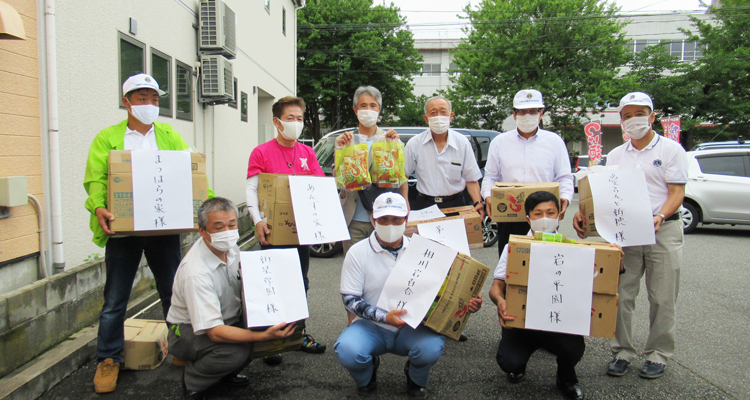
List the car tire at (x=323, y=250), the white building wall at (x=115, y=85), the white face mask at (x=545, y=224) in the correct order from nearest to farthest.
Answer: the white face mask at (x=545, y=224)
the white building wall at (x=115, y=85)
the car tire at (x=323, y=250)

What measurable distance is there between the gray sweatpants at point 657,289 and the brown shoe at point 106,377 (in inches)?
133

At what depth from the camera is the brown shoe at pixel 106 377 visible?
114 inches

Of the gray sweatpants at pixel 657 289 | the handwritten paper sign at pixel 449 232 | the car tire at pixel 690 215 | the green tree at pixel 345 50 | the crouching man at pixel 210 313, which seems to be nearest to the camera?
the crouching man at pixel 210 313

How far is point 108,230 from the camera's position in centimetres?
276

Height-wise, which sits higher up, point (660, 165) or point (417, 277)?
point (660, 165)

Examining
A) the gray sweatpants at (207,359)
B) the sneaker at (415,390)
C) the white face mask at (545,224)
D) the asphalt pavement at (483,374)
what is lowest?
the asphalt pavement at (483,374)

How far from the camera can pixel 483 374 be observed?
10.6 feet

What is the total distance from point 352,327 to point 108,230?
1.58 metres

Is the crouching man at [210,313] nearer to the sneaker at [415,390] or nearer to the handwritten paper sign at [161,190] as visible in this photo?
the handwritten paper sign at [161,190]

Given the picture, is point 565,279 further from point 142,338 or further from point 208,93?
point 208,93

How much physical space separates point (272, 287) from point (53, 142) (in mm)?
2304

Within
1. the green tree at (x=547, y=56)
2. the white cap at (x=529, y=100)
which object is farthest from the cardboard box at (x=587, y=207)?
the green tree at (x=547, y=56)

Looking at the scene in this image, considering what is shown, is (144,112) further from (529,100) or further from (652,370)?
(652,370)

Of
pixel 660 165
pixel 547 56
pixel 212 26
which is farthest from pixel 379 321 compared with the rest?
pixel 547 56
